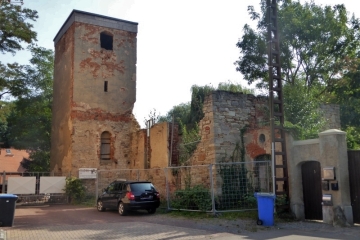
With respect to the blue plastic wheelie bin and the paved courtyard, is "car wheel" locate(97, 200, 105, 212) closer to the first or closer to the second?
the paved courtyard

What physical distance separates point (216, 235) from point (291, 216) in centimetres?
390

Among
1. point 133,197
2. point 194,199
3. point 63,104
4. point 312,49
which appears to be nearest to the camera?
point 194,199

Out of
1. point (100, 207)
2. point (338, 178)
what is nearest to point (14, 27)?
point (100, 207)

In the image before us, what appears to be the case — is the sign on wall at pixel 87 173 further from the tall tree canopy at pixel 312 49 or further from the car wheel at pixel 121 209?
the tall tree canopy at pixel 312 49

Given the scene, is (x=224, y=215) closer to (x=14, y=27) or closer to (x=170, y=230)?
(x=170, y=230)

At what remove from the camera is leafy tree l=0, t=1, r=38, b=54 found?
23.0 meters

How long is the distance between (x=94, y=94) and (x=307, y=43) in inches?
593

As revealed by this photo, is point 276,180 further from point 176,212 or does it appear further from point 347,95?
point 347,95

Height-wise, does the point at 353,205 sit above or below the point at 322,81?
below

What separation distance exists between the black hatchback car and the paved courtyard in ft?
4.16

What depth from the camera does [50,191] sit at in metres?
22.3

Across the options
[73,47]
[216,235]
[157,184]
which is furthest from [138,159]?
[216,235]

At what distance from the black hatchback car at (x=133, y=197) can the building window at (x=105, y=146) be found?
9.88 meters

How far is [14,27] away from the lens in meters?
23.7
